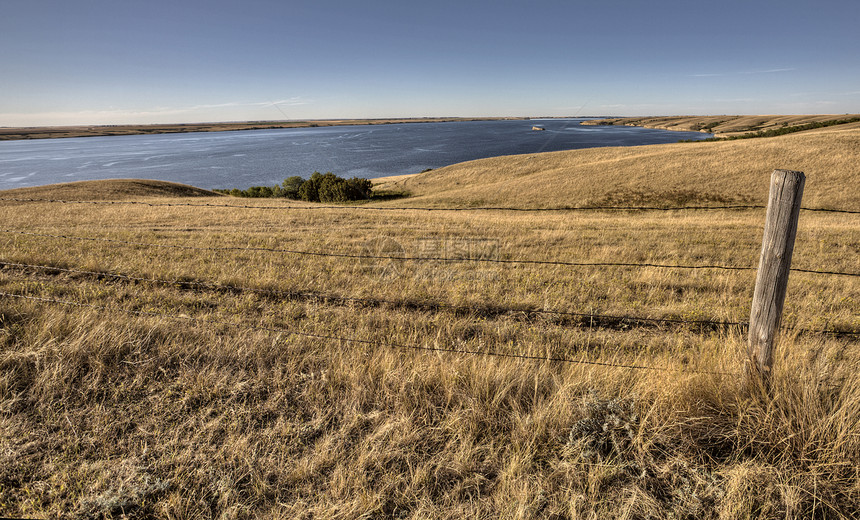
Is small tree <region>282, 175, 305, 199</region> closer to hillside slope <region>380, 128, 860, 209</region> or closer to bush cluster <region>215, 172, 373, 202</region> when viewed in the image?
bush cluster <region>215, 172, 373, 202</region>

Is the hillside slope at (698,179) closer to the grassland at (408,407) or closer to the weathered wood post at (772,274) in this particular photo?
A: the grassland at (408,407)

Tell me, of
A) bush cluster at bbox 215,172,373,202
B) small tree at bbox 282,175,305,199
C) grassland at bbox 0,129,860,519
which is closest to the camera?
grassland at bbox 0,129,860,519

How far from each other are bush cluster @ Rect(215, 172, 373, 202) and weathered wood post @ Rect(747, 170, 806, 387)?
51.5 meters

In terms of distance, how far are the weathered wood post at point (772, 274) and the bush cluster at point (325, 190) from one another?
51.5 meters

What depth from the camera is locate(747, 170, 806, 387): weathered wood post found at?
3.27m

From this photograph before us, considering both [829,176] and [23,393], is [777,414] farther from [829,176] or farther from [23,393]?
[829,176]

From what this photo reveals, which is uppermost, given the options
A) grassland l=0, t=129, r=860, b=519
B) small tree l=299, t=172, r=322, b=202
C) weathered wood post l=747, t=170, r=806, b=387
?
weathered wood post l=747, t=170, r=806, b=387

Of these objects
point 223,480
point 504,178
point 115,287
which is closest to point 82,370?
point 223,480

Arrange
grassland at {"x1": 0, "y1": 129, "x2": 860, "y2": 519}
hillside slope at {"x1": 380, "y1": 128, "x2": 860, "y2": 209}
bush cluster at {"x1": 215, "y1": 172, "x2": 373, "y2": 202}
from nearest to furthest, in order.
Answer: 1. grassland at {"x1": 0, "y1": 129, "x2": 860, "y2": 519}
2. hillside slope at {"x1": 380, "y1": 128, "x2": 860, "y2": 209}
3. bush cluster at {"x1": 215, "y1": 172, "x2": 373, "y2": 202}

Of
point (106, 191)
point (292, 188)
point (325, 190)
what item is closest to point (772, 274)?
point (106, 191)

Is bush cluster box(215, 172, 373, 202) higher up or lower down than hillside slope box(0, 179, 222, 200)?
lower down

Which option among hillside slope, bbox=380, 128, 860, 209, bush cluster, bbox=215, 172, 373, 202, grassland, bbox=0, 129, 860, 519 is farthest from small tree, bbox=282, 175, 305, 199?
grassland, bbox=0, 129, 860, 519

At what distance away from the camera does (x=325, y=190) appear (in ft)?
183

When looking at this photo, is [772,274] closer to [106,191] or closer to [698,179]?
[698,179]
